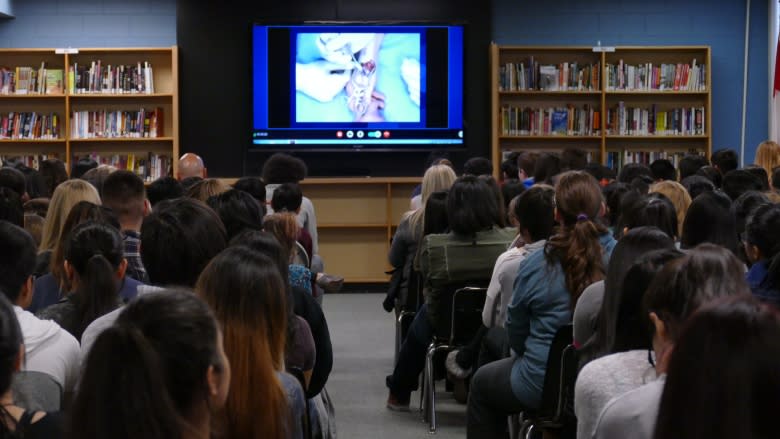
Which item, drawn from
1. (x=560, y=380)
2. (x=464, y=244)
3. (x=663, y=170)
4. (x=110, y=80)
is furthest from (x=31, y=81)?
(x=560, y=380)

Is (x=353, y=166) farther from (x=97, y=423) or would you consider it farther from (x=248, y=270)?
(x=97, y=423)

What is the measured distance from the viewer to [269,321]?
2441 mm

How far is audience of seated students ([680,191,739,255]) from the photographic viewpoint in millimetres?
4148

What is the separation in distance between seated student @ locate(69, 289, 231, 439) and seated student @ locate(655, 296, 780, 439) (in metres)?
0.65

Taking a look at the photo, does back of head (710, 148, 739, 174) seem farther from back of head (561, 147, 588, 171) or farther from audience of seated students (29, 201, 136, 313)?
audience of seated students (29, 201, 136, 313)

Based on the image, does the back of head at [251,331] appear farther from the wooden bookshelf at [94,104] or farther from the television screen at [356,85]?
the wooden bookshelf at [94,104]

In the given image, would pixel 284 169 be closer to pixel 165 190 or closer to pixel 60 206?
pixel 165 190

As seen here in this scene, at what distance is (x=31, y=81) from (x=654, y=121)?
19.6ft

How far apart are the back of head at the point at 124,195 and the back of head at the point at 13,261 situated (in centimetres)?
192

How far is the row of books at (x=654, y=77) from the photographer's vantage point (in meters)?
10.9

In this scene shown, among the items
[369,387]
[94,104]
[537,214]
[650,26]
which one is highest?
[650,26]

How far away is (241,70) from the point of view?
10695 millimetres

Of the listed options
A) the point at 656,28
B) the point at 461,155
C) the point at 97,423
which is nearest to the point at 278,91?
the point at 461,155

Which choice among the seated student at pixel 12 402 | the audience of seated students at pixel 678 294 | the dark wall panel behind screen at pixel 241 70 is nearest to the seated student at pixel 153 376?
the seated student at pixel 12 402
